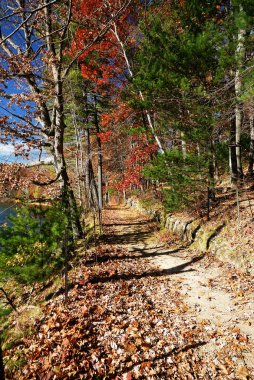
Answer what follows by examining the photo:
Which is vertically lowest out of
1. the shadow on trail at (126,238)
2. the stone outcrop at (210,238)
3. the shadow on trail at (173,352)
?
the shadow on trail at (173,352)

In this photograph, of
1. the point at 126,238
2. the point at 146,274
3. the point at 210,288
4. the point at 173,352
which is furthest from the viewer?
the point at 126,238

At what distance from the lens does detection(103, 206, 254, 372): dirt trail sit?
175 inches

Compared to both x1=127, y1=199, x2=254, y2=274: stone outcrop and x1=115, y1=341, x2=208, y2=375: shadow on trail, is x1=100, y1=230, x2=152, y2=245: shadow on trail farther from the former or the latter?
x1=115, y1=341, x2=208, y2=375: shadow on trail

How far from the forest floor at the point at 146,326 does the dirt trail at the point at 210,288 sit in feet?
0.07

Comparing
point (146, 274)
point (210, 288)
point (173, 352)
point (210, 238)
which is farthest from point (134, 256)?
point (173, 352)

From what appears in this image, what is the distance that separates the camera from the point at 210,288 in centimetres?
604

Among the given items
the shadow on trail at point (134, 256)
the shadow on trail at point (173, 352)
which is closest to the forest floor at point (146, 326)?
the shadow on trail at point (173, 352)

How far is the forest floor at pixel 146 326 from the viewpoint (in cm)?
370

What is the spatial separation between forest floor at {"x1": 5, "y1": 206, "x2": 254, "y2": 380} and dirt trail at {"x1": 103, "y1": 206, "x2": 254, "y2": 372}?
21 millimetres

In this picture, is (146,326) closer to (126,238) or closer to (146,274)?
(146,274)

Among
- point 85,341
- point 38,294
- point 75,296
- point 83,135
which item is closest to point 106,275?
point 75,296

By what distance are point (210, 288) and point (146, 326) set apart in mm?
2349

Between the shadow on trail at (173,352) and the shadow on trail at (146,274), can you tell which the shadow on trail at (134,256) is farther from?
the shadow on trail at (173,352)

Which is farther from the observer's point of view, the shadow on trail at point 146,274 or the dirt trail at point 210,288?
the shadow on trail at point 146,274
